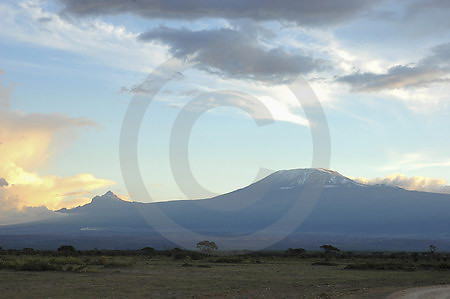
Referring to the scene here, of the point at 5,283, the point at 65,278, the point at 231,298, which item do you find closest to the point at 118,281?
the point at 65,278

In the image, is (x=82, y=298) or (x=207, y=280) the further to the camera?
(x=207, y=280)

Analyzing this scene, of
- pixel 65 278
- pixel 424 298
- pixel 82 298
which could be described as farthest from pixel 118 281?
pixel 424 298

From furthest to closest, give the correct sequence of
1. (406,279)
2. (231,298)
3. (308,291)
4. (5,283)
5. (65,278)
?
(406,279)
(65,278)
(5,283)
(308,291)
(231,298)

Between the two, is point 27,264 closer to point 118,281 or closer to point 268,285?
point 118,281

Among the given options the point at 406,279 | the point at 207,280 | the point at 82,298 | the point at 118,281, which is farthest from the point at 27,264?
the point at 406,279

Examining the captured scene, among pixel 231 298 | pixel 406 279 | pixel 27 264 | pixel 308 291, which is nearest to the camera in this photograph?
pixel 231 298

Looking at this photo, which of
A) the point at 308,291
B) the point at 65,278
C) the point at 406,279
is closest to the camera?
the point at 308,291

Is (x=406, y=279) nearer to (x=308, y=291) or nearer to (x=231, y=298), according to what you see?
(x=308, y=291)

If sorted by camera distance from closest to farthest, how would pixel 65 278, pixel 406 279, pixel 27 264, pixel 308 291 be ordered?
pixel 308 291 → pixel 65 278 → pixel 406 279 → pixel 27 264

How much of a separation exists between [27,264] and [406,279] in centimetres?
3266

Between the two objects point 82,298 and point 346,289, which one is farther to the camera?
point 346,289

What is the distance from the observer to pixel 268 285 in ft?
128

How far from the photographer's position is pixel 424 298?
30.2 m

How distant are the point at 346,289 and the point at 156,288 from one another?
12005mm
